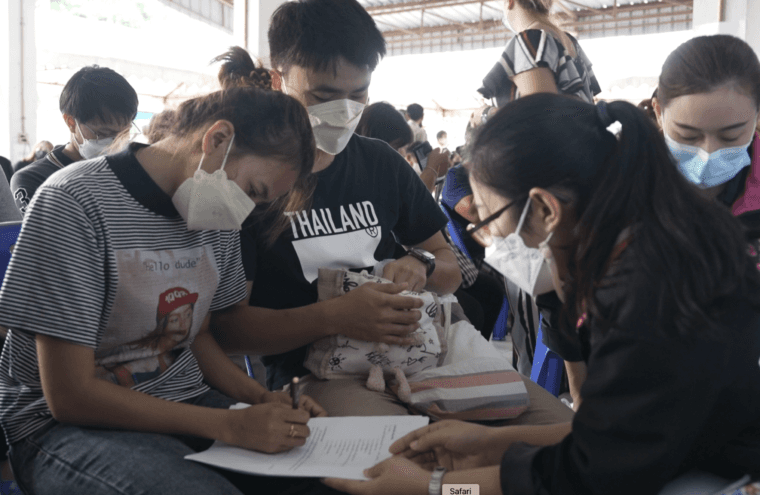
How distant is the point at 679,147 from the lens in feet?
5.86

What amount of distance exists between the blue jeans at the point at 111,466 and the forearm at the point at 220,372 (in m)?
0.30

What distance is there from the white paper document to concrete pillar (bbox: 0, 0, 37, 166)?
573 centimetres

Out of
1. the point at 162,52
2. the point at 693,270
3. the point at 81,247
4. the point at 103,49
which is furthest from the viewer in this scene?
the point at 162,52

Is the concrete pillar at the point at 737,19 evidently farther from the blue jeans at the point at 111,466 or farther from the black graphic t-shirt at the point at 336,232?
the blue jeans at the point at 111,466

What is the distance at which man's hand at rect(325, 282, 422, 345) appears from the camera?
4.75 feet

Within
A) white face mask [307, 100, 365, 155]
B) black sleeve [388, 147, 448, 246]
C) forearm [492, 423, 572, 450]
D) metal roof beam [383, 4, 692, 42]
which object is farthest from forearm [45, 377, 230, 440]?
metal roof beam [383, 4, 692, 42]

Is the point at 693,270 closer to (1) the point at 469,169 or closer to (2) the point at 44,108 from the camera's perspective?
(1) the point at 469,169

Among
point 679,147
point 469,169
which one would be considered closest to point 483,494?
point 469,169

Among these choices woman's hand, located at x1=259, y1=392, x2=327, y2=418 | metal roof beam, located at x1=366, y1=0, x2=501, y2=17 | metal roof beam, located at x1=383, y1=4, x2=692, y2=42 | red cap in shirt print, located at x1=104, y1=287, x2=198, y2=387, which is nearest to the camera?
red cap in shirt print, located at x1=104, y1=287, x2=198, y2=387

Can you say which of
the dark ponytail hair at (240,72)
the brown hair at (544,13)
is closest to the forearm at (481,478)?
the dark ponytail hair at (240,72)

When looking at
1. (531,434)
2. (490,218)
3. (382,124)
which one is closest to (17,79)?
(382,124)

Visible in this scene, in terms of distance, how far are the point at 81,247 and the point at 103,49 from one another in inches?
276

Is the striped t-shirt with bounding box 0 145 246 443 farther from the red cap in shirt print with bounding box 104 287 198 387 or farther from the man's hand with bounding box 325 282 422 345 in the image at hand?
the man's hand with bounding box 325 282 422 345

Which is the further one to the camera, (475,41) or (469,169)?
(475,41)
